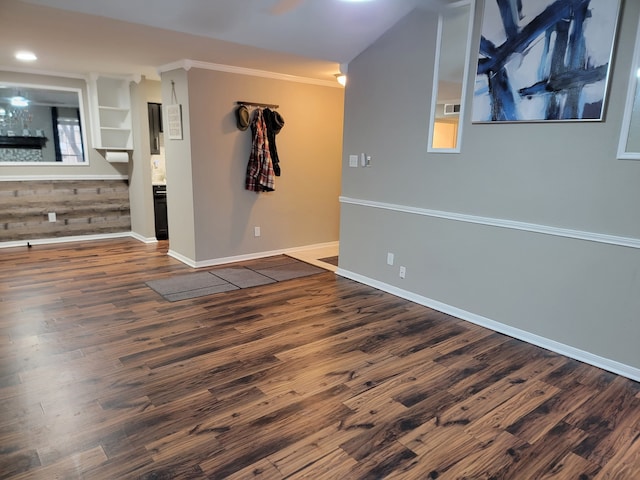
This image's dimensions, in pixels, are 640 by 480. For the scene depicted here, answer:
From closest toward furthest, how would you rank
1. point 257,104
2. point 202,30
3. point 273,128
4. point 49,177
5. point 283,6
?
point 283,6 < point 202,30 < point 257,104 < point 273,128 < point 49,177

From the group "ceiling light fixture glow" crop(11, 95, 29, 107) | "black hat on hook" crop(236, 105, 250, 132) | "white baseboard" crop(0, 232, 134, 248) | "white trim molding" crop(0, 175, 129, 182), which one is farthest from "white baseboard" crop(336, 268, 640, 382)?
"ceiling light fixture glow" crop(11, 95, 29, 107)

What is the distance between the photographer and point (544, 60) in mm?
2773

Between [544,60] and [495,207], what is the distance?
1.04 metres

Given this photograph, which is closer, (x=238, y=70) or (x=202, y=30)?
(x=202, y=30)

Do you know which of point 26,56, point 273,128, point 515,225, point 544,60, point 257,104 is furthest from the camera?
point 273,128

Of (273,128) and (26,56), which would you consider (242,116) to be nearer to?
(273,128)

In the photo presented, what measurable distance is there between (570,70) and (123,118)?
18.0 feet

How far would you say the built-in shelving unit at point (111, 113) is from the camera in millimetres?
5625

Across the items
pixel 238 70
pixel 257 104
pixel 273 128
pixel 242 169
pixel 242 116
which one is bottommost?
pixel 242 169

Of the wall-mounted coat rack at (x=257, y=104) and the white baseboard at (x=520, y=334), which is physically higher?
the wall-mounted coat rack at (x=257, y=104)

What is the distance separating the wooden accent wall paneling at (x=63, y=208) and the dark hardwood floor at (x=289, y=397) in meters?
2.25

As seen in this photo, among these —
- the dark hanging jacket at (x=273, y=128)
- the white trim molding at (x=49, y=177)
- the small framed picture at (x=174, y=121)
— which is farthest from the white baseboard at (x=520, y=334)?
the white trim molding at (x=49, y=177)

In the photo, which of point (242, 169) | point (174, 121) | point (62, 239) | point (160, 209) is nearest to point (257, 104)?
point (242, 169)

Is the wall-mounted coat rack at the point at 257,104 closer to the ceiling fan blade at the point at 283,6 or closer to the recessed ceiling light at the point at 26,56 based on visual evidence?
the ceiling fan blade at the point at 283,6
